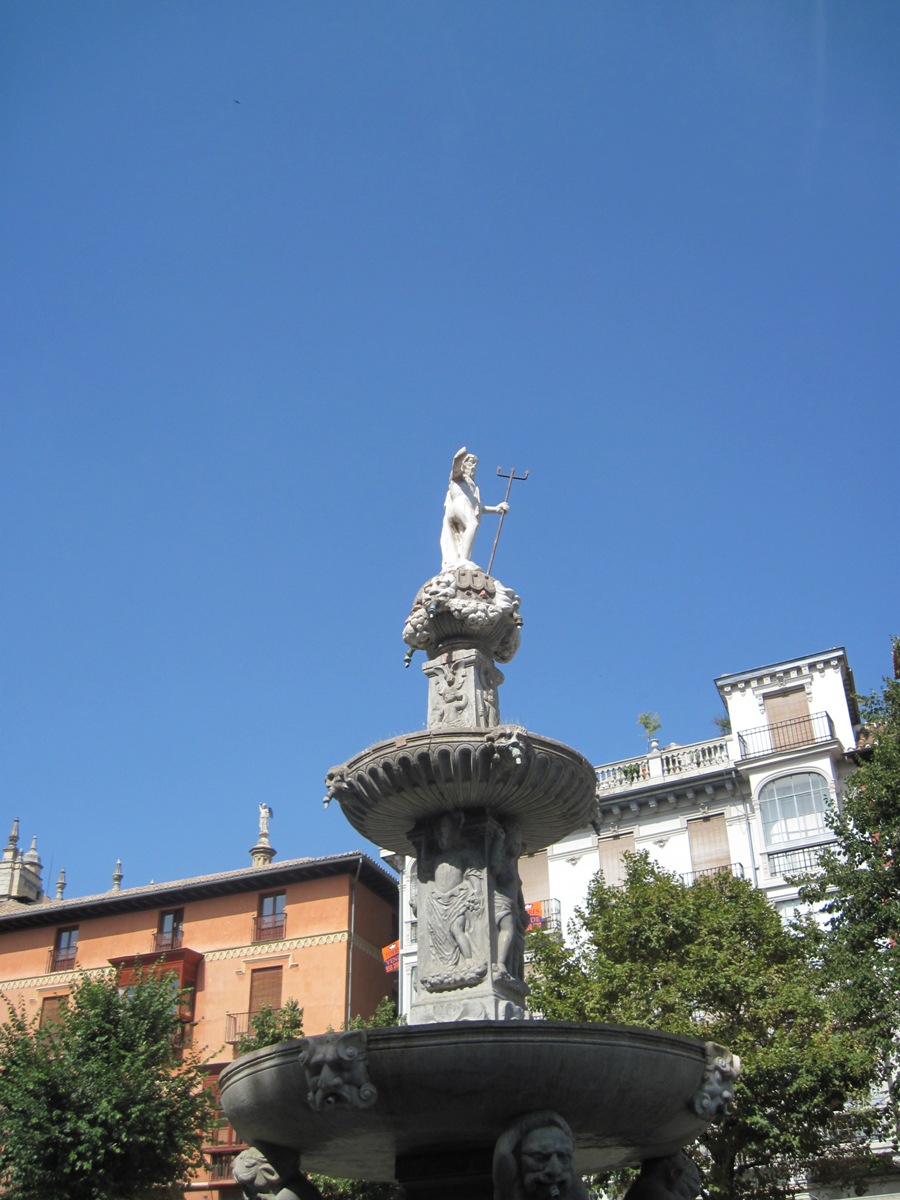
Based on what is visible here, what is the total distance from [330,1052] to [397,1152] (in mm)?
1934

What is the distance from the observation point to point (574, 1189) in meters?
6.66

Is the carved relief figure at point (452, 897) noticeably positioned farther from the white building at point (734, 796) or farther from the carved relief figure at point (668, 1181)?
the white building at point (734, 796)

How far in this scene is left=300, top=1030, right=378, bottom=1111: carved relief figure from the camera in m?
6.71

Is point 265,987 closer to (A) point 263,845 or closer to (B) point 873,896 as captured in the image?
(A) point 263,845

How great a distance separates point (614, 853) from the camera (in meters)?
37.4

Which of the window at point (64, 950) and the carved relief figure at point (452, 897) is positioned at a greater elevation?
the window at point (64, 950)

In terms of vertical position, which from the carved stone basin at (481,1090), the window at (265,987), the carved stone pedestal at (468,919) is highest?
the window at (265,987)

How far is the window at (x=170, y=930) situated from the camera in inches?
1618

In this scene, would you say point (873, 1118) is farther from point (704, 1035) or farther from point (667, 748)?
point (667, 748)

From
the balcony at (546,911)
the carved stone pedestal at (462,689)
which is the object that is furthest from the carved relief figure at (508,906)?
the balcony at (546,911)

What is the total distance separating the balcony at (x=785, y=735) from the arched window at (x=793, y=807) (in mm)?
1042

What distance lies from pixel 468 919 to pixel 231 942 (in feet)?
106

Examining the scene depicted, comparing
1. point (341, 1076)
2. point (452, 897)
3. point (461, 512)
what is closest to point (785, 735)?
point (461, 512)

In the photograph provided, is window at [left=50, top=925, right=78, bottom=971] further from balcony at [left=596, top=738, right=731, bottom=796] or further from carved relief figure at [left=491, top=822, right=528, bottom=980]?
carved relief figure at [left=491, top=822, right=528, bottom=980]
